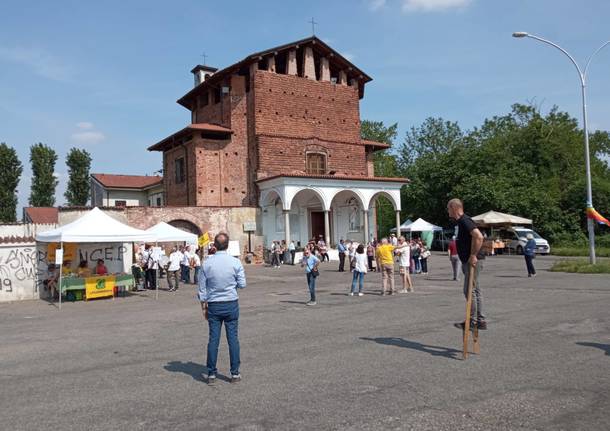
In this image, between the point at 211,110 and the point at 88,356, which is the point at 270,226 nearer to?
the point at 211,110

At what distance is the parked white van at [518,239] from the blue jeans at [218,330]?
3169 centimetres

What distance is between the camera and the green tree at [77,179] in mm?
53438

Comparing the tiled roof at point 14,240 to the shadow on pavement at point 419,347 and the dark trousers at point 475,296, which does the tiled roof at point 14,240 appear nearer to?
the shadow on pavement at point 419,347

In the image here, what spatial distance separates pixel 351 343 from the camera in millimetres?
8258

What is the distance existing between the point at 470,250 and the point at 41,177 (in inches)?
1983

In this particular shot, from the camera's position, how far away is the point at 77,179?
53500 mm

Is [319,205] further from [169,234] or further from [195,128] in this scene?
[169,234]

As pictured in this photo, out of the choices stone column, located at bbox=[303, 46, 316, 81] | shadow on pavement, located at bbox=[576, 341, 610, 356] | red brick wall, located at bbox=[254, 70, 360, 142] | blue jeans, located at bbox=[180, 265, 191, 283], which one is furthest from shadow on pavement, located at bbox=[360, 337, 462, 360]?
stone column, located at bbox=[303, 46, 316, 81]

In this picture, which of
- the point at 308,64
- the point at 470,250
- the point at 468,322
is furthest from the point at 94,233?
the point at 308,64

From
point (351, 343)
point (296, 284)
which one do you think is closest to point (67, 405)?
point (351, 343)

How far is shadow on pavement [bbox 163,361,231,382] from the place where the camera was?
648cm

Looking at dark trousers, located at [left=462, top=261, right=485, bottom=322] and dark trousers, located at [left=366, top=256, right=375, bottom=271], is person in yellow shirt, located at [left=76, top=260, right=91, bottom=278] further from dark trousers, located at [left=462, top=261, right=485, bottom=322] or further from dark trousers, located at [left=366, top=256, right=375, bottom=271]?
dark trousers, located at [left=462, top=261, right=485, bottom=322]

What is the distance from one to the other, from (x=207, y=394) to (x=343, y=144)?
32.4 metres

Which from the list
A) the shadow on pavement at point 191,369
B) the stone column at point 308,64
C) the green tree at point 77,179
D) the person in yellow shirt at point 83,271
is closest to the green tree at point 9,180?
the green tree at point 77,179
